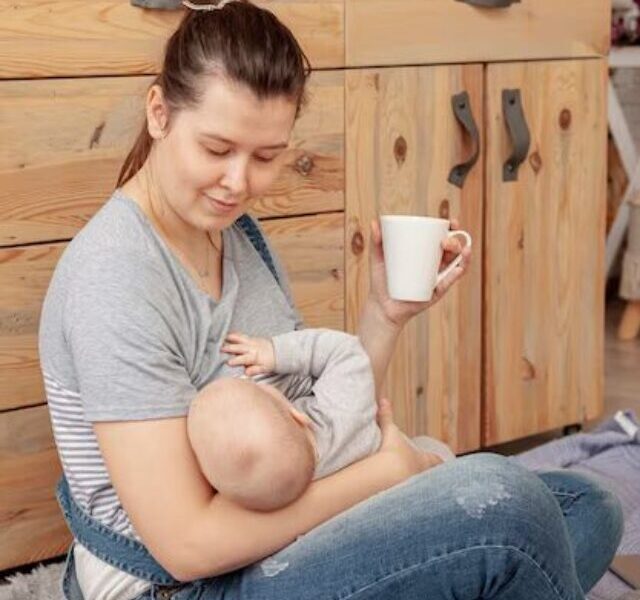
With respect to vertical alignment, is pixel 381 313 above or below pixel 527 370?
above

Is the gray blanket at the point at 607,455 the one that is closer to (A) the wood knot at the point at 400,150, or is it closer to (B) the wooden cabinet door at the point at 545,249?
(B) the wooden cabinet door at the point at 545,249

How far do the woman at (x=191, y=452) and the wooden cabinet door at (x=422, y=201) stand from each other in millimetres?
670

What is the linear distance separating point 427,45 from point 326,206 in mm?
320

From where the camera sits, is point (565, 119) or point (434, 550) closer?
point (434, 550)

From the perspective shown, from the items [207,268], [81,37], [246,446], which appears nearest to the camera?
[246,446]

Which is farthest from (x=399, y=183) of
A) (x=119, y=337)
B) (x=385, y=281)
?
(x=119, y=337)

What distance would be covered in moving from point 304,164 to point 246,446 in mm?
863

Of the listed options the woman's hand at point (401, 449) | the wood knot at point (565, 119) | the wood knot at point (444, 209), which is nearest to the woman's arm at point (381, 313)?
the woman's hand at point (401, 449)

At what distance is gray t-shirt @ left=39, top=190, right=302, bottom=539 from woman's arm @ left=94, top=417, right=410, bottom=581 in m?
0.02

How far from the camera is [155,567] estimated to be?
4.33ft

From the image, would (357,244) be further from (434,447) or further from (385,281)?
(385,281)

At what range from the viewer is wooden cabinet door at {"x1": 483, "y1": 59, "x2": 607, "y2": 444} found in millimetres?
2303

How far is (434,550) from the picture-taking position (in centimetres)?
126

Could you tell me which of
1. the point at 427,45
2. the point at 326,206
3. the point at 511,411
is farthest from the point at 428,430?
the point at 427,45
